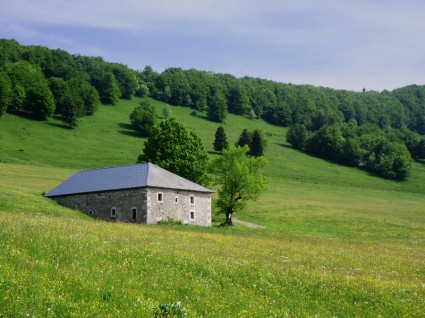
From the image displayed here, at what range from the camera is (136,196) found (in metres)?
52.1

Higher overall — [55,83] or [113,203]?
[55,83]

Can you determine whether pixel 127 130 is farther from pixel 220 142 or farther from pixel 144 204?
pixel 144 204

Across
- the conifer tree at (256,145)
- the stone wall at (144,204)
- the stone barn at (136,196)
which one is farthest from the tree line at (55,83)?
the stone wall at (144,204)

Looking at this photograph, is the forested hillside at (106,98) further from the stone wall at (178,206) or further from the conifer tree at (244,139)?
the stone wall at (178,206)

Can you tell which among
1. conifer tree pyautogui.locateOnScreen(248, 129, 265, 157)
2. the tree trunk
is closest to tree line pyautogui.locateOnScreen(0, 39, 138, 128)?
conifer tree pyautogui.locateOnScreen(248, 129, 265, 157)

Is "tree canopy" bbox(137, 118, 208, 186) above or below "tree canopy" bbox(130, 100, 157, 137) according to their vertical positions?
below

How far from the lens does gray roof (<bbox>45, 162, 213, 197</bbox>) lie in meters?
53.1

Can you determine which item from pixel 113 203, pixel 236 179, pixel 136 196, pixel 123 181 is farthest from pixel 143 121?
pixel 136 196

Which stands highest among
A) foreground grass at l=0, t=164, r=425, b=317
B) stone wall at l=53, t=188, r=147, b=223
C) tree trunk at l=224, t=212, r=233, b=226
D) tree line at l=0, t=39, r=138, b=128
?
tree line at l=0, t=39, r=138, b=128

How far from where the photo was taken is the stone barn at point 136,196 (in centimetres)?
5197

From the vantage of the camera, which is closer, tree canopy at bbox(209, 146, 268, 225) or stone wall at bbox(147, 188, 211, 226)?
stone wall at bbox(147, 188, 211, 226)

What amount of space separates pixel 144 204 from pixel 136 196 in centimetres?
141

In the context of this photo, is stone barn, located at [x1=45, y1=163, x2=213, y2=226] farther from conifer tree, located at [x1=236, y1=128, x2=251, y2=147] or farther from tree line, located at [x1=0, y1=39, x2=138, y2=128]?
conifer tree, located at [x1=236, y1=128, x2=251, y2=147]

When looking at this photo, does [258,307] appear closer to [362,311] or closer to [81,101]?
[362,311]
